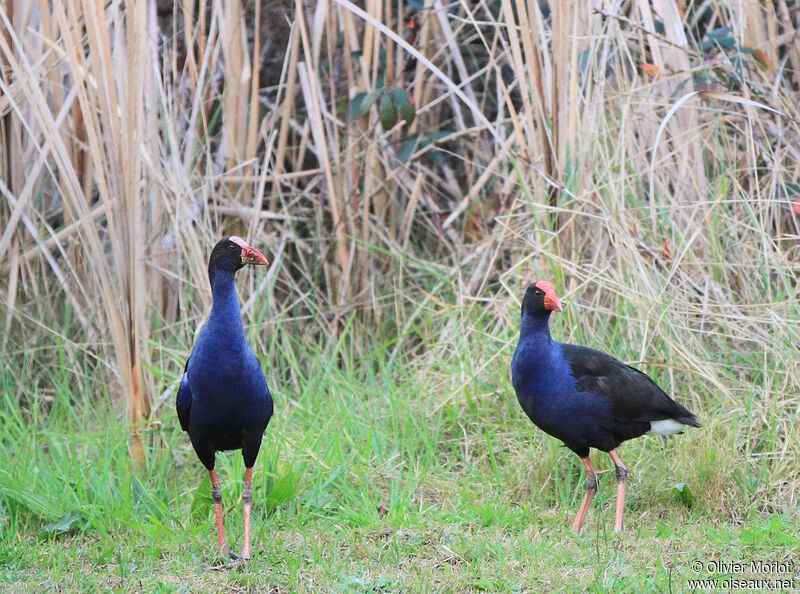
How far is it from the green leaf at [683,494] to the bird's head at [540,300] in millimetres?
745

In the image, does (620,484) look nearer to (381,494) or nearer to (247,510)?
(381,494)

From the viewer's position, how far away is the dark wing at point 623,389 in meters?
3.32

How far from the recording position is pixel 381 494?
372cm

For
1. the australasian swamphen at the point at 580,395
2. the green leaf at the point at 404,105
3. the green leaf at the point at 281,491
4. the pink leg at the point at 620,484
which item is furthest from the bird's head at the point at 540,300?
the green leaf at the point at 404,105

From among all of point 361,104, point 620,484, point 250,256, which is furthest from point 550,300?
point 361,104

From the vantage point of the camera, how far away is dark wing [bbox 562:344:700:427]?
10.9 ft

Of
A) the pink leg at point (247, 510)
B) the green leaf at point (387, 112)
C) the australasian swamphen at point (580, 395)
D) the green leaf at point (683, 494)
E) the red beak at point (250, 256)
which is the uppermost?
the green leaf at point (387, 112)

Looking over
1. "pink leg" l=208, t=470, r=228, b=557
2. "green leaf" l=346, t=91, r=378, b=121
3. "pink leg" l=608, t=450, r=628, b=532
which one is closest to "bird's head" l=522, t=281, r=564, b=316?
"pink leg" l=608, t=450, r=628, b=532

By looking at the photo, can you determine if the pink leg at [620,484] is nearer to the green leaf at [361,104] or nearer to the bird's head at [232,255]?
the bird's head at [232,255]

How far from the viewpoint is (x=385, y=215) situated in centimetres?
526

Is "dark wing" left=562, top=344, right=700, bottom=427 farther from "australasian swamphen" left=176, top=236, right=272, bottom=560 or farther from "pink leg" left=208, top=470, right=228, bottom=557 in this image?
"pink leg" left=208, top=470, right=228, bottom=557

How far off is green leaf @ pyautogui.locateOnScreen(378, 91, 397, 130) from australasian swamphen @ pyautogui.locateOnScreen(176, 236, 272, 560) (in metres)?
1.66

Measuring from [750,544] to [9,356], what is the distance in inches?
130

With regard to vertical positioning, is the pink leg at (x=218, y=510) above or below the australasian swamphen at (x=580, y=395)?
below
